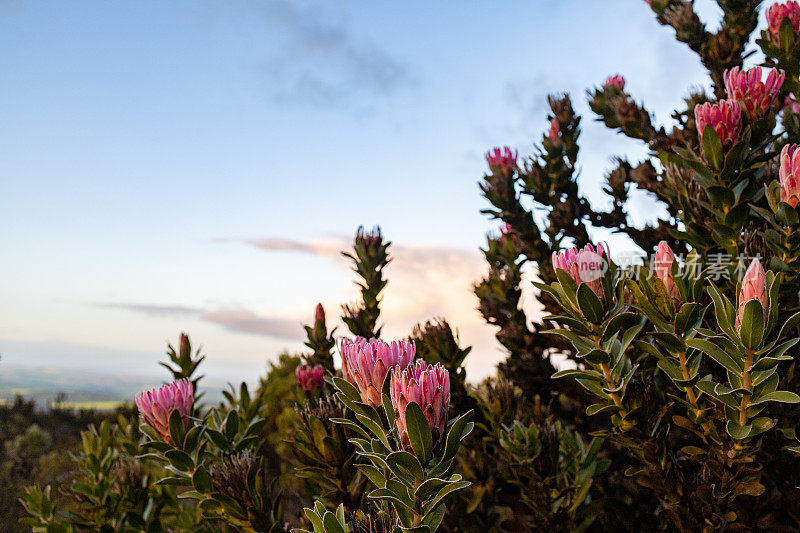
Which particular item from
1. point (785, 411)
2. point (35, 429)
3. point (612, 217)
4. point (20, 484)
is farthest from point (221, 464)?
point (35, 429)

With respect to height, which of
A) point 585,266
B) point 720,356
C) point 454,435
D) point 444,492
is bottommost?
point 444,492

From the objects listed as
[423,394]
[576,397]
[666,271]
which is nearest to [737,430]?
[666,271]

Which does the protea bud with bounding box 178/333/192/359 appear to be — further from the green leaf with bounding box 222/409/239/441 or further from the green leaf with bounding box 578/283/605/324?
the green leaf with bounding box 578/283/605/324

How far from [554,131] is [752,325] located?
2.64 meters

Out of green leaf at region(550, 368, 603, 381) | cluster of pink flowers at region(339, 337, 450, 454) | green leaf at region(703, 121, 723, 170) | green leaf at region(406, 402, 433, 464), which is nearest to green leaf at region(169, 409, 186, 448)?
cluster of pink flowers at region(339, 337, 450, 454)

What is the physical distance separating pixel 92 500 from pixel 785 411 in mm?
3340

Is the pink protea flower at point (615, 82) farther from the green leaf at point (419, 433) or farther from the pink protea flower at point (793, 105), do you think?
the green leaf at point (419, 433)

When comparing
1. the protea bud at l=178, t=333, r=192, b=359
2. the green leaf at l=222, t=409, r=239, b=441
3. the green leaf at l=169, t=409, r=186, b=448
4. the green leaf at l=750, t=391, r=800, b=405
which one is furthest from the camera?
the protea bud at l=178, t=333, r=192, b=359

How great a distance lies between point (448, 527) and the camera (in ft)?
8.54

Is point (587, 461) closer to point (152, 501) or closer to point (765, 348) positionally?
point (765, 348)

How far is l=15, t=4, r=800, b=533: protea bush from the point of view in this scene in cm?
160

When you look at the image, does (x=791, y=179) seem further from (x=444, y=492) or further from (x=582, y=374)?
(x=444, y=492)

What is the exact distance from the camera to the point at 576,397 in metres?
3.33

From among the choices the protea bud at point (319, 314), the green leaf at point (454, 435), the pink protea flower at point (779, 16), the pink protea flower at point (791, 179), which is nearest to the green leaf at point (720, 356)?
the pink protea flower at point (791, 179)
